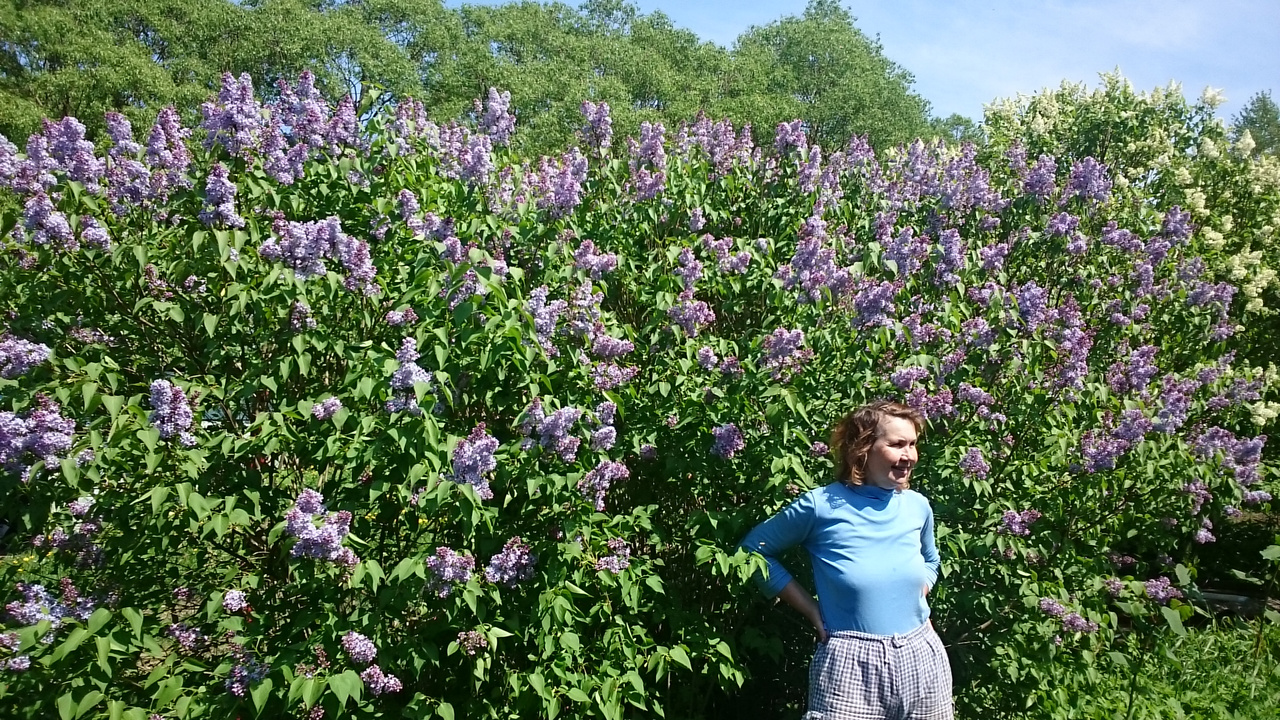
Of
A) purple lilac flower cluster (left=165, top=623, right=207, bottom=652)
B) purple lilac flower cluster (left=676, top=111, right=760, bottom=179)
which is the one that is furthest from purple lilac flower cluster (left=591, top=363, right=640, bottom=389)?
purple lilac flower cluster (left=676, top=111, right=760, bottom=179)

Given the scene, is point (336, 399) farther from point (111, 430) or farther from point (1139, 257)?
point (1139, 257)

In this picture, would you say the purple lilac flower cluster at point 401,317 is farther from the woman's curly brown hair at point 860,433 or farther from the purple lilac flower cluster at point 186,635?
the woman's curly brown hair at point 860,433

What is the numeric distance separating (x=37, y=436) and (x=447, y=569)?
3.93 feet

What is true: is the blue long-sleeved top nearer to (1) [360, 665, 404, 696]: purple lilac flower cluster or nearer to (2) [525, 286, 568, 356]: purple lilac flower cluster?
(2) [525, 286, 568, 356]: purple lilac flower cluster

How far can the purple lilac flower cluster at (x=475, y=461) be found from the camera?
2723mm

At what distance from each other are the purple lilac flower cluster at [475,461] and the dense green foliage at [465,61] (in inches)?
576

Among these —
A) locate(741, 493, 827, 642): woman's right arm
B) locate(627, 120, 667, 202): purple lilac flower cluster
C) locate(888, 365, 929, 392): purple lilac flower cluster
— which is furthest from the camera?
locate(627, 120, 667, 202): purple lilac flower cluster

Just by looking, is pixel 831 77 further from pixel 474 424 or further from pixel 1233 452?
pixel 474 424

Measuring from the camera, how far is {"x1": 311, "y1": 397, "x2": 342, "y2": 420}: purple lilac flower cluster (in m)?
2.81

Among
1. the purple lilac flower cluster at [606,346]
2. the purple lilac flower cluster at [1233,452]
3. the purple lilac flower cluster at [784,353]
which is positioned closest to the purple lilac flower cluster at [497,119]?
the purple lilac flower cluster at [606,346]

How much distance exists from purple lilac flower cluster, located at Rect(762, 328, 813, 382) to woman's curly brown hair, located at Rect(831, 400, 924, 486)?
312 millimetres

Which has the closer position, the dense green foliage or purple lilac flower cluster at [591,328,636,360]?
purple lilac flower cluster at [591,328,636,360]

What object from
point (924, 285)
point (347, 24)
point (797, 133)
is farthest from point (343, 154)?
point (347, 24)

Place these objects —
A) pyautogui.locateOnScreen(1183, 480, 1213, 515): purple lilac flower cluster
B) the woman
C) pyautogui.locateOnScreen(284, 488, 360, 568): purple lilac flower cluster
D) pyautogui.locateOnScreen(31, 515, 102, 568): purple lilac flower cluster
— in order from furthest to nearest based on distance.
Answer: pyautogui.locateOnScreen(1183, 480, 1213, 515): purple lilac flower cluster → pyautogui.locateOnScreen(31, 515, 102, 568): purple lilac flower cluster → the woman → pyautogui.locateOnScreen(284, 488, 360, 568): purple lilac flower cluster
